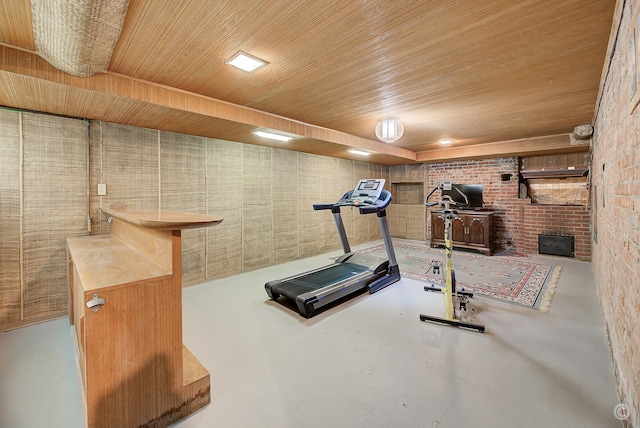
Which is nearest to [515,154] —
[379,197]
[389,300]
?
[379,197]

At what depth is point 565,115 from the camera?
12.3ft

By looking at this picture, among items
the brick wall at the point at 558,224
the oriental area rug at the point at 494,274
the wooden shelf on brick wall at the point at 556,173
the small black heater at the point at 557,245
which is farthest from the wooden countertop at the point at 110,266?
the wooden shelf on brick wall at the point at 556,173

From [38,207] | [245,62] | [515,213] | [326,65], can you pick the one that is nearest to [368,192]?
[326,65]

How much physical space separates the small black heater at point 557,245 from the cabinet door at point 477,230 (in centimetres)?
107

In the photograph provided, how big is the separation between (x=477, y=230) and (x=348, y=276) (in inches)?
147

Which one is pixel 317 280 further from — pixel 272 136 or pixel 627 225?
pixel 627 225

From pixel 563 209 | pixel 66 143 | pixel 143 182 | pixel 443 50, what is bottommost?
pixel 563 209

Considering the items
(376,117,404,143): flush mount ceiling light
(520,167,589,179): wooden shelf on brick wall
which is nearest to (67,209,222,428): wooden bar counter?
(376,117,404,143): flush mount ceiling light

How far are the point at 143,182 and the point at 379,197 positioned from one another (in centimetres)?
315

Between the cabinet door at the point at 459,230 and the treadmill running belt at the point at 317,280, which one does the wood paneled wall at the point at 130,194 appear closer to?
the treadmill running belt at the point at 317,280

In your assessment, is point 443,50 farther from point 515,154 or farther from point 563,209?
point 563,209

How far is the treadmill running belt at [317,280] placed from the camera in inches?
123

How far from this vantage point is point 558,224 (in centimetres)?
541

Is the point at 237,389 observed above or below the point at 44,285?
below
